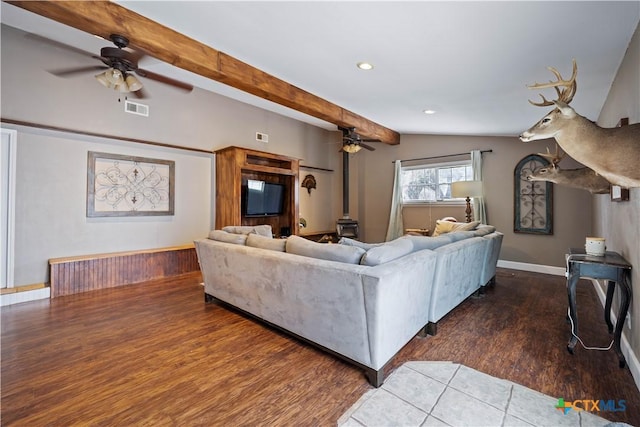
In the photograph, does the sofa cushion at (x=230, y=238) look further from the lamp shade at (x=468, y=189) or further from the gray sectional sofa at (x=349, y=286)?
the lamp shade at (x=468, y=189)

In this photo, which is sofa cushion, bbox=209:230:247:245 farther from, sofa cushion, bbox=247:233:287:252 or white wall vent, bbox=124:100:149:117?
white wall vent, bbox=124:100:149:117

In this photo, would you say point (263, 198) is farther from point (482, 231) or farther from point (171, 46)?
point (482, 231)

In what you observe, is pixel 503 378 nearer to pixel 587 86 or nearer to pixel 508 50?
pixel 508 50

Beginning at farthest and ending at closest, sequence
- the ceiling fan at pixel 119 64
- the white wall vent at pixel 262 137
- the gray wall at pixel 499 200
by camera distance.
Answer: the white wall vent at pixel 262 137 < the gray wall at pixel 499 200 < the ceiling fan at pixel 119 64

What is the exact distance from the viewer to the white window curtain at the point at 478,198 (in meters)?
5.37

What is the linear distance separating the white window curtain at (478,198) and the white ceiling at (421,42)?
1508 mm

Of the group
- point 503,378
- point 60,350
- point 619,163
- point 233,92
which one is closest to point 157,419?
point 60,350

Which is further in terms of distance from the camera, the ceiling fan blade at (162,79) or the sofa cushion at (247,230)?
the sofa cushion at (247,230)

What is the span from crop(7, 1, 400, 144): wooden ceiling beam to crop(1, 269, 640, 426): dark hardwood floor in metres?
2.56

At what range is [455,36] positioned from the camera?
2199 millimetres

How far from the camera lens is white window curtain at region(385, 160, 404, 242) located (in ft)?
21.5

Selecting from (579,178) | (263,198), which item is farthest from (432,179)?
(263,198)

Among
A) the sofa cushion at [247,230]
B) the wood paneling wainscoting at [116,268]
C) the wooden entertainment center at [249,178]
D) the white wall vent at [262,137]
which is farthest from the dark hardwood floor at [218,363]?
the white wall vent at [262,137]

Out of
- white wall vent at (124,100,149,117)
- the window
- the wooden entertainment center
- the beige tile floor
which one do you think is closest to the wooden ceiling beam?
the wooden entertainment center
